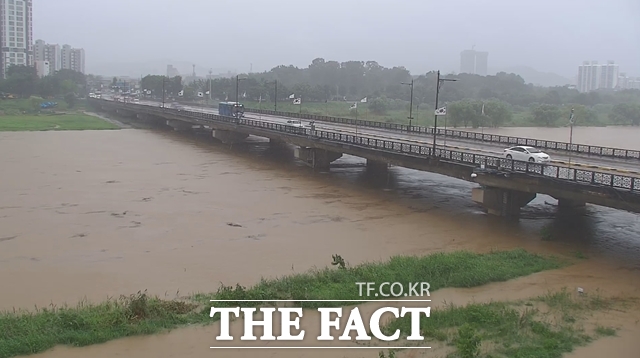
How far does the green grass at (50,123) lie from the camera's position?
7150 cm

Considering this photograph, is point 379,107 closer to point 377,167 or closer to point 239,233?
point 377,167

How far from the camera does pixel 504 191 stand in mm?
25781

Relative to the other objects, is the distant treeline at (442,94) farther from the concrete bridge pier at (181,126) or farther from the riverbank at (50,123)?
the riverbank at (50,123)

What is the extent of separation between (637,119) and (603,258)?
254 ft

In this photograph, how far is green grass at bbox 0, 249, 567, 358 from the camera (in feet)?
40.8

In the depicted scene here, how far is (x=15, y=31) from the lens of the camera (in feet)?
516

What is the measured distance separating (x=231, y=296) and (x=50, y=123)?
69.8 m

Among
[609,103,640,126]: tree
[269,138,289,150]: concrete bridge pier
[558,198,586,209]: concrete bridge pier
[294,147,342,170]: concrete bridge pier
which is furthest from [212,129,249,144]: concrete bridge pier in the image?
[609,103,640,126]: tree

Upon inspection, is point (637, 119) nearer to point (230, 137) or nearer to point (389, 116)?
point (389, 116)

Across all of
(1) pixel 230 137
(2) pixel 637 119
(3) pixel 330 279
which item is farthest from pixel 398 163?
(2) pixel 637 119

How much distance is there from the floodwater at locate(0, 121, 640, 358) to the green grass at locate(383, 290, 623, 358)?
60 cm

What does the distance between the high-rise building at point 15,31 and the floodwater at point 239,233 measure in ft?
417

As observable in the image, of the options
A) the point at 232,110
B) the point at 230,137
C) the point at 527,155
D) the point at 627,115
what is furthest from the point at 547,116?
the point at 527,155

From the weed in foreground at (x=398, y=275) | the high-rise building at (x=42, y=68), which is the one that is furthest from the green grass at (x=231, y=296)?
the high-rise building at (x=42, y=68)
